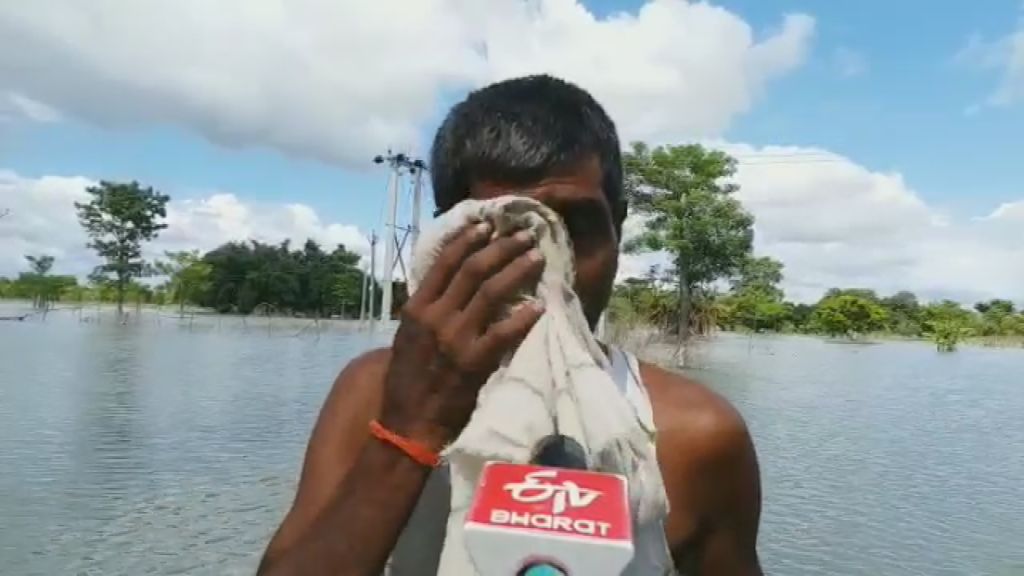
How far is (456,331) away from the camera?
95 centimetres

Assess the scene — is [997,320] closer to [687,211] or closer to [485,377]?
[687,211]

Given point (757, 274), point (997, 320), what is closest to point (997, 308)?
point (997, 320)

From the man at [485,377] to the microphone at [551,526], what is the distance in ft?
0.73

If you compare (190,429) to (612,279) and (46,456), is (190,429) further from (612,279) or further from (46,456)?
(612,279)

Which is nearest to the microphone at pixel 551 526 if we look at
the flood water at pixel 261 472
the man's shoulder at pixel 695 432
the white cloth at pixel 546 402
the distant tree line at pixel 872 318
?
the white cloth at pixel 546 402

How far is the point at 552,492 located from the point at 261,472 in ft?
32.0

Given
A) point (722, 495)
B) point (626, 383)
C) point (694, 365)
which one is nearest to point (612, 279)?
point (626, 383)

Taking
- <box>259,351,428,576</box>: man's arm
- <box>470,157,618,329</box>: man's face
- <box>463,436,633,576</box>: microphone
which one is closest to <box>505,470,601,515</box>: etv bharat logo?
<box>463,436,633,576</box>: microphone

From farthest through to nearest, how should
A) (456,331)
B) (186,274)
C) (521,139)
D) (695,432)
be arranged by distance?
(186,274)
(695,432)
(521,139)
(456,331)

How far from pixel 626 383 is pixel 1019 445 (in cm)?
1556

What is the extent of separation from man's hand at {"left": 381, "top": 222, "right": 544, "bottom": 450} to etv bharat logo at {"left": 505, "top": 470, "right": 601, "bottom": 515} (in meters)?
0.21

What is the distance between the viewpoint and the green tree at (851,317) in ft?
247

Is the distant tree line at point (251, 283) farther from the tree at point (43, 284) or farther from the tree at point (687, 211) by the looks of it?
the tree at point (687, 211)

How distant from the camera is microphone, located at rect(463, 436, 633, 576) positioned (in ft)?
2.30
